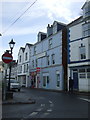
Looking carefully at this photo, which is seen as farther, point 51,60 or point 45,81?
point 45,81

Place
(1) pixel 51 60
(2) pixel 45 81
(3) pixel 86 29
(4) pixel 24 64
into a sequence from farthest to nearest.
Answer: (4) pixel 24 64 → (2) pixel 45 81 → (1) pixel 51 60 → (3) pixel 86 29

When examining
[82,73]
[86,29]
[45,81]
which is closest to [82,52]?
[82,73]

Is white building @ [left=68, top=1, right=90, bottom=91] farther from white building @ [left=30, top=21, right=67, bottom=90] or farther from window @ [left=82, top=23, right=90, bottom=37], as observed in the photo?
white building @ [left=30, top=21, right=67, bottom=90]

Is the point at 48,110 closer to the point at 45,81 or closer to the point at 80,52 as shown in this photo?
the point at 80,52

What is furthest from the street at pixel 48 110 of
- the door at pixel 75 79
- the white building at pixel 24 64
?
the white building at pixel 24 64

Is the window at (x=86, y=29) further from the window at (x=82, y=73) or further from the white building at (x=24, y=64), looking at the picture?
the white building at (x=24, y=64)

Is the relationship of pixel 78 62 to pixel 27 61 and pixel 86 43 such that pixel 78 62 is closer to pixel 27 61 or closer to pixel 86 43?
pixel 86 43

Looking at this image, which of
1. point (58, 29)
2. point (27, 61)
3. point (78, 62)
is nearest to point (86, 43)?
point (78, 62)

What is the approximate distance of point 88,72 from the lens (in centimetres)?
2303

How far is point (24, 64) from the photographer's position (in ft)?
150

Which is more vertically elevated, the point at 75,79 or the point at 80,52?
the point at 80,52

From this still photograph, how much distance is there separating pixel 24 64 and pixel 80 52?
76.2 feet

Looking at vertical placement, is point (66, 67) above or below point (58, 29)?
below

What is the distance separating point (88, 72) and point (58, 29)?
11178 millimetres
